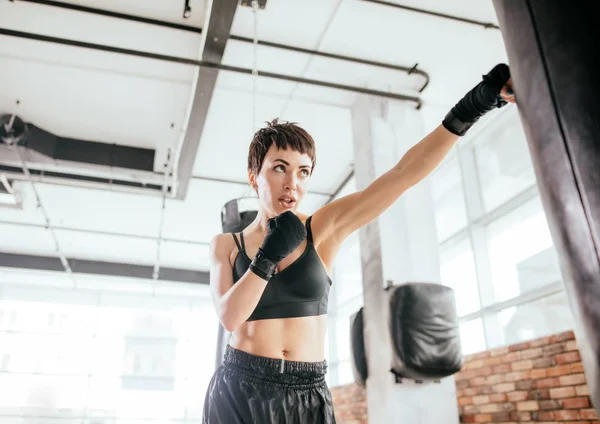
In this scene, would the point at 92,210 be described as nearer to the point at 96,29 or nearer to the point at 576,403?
the point at 96,29

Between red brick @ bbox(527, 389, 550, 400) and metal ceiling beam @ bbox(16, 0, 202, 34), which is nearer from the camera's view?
red brick @ bbox(527, 389, 550, 400)

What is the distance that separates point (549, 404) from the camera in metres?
3.55

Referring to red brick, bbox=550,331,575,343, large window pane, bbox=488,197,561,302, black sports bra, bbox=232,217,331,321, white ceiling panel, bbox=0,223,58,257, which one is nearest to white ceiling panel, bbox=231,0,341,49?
large window pane, bbox=488,197,561,302

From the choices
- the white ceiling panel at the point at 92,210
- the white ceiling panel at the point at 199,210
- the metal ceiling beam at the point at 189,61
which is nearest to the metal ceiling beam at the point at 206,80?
the metal ceiling beam at the point at 189,61

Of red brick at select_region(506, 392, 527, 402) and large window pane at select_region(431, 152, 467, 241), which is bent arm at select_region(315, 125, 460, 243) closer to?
red brick at select_region(506, 392, 527, 402)

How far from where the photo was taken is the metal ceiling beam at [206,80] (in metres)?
3.71

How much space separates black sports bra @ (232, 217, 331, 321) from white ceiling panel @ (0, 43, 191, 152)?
3.89 metres

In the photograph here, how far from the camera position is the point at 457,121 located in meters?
1.42

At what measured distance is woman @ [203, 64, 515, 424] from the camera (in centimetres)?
130

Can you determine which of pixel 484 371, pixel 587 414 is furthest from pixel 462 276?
pixel 587 414

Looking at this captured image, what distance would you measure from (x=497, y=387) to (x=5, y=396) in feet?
30.0

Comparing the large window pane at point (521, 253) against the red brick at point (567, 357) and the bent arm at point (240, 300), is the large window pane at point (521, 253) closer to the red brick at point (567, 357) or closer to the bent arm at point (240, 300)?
the red brick at point (567, 357)

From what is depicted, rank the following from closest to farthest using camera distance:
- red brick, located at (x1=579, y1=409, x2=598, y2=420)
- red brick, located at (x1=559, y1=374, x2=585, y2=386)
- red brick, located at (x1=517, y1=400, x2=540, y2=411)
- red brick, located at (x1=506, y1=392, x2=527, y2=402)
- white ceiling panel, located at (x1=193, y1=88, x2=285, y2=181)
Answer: red brick, located at (x1=579, y1=409, x2=598, y2=420)
red brick, located at (x1=559, y1=374, x2=585, y2=386)
red brick, located at (x1=517, y1=400, x2=540, y2=411)
red brick, located at (x1=506, y1=392, x2=527, y2=402)
white ceiling panel, located at (x1=193, y1=88, x2=285, y2=181)

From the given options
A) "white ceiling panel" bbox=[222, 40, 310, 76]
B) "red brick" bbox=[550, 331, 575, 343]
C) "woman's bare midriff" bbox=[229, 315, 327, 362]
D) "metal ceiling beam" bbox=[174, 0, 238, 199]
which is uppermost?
"white ceiling panel" bbox=[222, 40, 310, 76]
